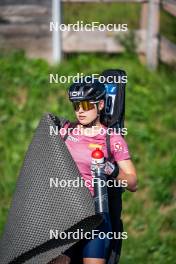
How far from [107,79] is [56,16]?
4.48 metres

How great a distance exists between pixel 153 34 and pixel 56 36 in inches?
46.8

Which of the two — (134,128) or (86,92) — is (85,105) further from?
(134,128)

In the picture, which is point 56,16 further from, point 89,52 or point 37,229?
point 37,229

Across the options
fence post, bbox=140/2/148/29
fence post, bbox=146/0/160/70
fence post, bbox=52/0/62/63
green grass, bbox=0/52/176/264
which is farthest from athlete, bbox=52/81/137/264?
fence post, bbox=52/0/62/63

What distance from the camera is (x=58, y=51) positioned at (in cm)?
997

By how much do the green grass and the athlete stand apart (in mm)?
2767

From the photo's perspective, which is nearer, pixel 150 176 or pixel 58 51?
pixel 150 176

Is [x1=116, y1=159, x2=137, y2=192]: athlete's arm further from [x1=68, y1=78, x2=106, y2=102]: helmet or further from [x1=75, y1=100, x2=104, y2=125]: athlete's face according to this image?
[x1=68, y1=78, x2=106, y2=102]: helmet

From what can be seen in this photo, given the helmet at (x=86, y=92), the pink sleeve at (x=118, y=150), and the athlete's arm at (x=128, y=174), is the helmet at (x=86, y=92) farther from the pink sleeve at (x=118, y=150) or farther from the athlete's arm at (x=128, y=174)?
the athlete's arm at (x=128, y=174)

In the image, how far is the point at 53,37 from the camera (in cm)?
998

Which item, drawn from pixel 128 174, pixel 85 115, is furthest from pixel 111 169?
pixel 85 115

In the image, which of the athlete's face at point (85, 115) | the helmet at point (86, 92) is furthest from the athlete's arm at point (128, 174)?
the helmet at point (86, 92)

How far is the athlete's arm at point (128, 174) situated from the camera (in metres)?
4.91

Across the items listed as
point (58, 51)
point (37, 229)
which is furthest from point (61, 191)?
point (58, 51)
